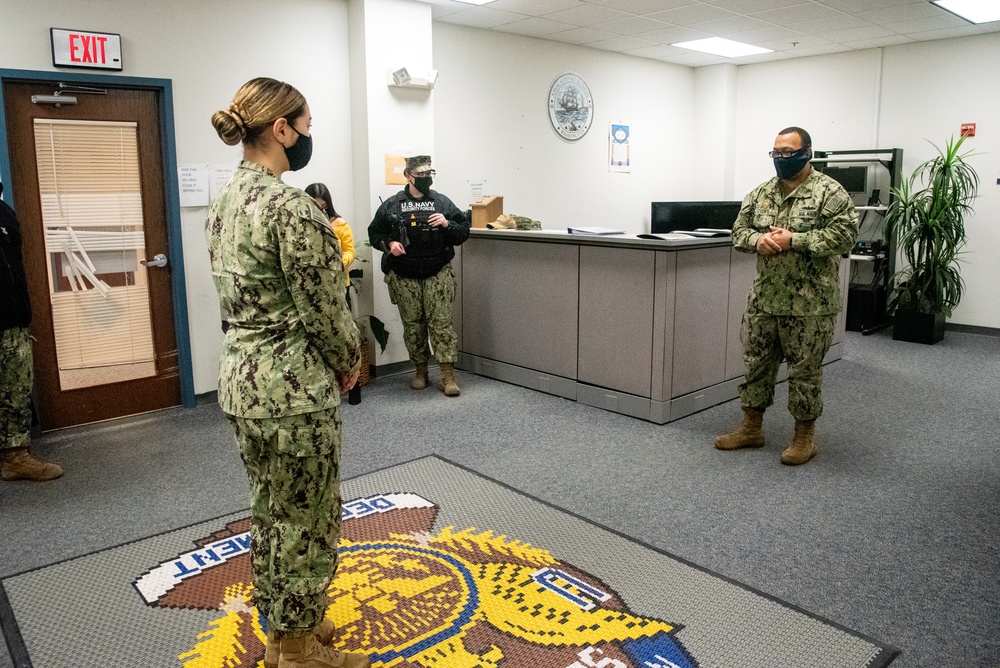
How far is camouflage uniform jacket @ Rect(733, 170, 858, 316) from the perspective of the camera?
313cm

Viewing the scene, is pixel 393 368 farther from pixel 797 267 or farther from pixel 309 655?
pixel 309 655

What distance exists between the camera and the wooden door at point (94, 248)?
12.4 ft

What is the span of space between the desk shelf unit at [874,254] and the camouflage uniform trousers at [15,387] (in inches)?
233

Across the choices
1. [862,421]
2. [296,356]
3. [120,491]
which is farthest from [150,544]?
[862,421]

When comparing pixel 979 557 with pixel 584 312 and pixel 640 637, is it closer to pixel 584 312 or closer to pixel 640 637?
pixel 640 637

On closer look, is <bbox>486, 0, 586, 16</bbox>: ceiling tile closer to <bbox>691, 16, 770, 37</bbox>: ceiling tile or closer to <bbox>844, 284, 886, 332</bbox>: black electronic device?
<bbox>691, 16, 770, 37</bbox>: ceiling tile

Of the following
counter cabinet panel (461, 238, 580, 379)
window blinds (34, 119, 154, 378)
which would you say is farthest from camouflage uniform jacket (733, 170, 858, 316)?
window blinds (34, 119, 154, 378)

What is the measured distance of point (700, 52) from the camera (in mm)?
6883

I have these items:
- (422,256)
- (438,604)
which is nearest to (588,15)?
(422,256)

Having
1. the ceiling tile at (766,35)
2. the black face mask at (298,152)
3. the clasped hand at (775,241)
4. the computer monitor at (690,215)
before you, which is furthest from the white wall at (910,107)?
the black face mask at (298,152)

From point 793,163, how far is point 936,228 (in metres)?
3.45

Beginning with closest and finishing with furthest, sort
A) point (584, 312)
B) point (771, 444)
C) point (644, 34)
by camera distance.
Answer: point (771, 444) < point (584, 312) < point (644, 34)

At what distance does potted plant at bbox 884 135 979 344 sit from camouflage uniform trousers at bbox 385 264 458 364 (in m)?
3.84

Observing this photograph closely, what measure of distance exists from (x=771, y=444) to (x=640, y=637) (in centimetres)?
188
